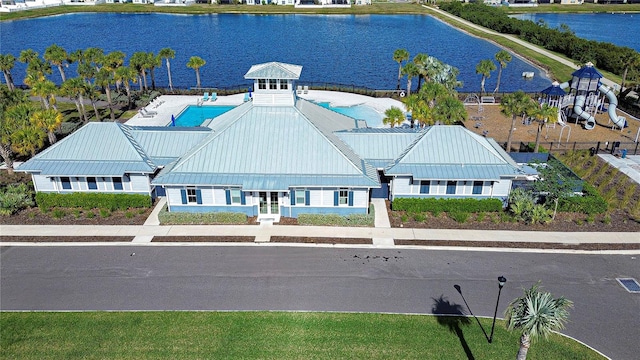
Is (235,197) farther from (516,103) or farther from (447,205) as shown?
(516,103)

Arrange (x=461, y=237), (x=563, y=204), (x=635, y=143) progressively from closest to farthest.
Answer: (x=461, y=237) → (x=563, y=204) → (x=635, y=143)

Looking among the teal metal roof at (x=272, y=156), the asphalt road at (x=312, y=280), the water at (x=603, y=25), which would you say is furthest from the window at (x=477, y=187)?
the water at (x=603, y=25)

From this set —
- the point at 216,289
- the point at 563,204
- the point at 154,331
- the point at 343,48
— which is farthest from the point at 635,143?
the point at 343,48

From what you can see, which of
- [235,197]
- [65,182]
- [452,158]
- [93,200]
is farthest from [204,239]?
[452,158]

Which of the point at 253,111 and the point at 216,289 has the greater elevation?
the point at 253,111

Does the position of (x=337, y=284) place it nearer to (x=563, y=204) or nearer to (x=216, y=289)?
(x=216, y=289)

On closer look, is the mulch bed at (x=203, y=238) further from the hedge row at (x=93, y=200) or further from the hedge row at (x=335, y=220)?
the hedge row at (x=93, y=200)

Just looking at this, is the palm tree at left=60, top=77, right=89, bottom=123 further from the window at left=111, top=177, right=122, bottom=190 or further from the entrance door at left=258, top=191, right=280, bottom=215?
the entrance door at left=258, top=191, right=280, bottom=215
